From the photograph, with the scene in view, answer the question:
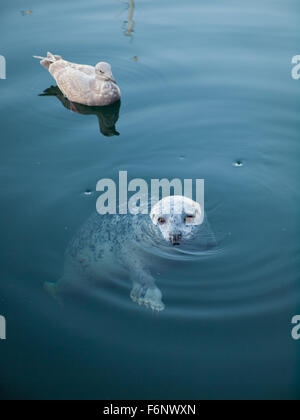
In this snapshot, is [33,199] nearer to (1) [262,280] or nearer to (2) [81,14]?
(1) [262,280]

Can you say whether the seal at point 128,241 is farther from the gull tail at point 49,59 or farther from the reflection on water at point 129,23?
the reflection on water at point 129,23

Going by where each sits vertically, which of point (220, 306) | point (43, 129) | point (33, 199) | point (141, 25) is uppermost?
point (141, 25)

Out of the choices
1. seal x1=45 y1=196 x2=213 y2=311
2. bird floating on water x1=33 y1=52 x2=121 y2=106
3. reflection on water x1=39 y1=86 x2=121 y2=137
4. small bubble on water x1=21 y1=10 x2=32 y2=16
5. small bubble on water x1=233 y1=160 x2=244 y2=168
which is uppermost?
small bubble on water x1=21 y1=10 x2=32 y2=16

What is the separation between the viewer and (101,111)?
669 cm

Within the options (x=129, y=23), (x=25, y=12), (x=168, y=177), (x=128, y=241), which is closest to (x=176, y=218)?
(x=128, y=241)

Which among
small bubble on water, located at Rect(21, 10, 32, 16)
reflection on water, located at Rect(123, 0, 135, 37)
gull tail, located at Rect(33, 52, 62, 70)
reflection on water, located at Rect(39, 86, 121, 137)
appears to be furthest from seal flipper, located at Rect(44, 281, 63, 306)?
small bubble on water, located at Rect(21, 10, 32, 16)

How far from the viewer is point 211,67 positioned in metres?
7.33

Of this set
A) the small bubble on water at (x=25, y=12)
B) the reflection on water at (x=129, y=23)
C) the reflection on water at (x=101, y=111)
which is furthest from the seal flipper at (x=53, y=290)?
the small bubble on water at (x=25, y=12)

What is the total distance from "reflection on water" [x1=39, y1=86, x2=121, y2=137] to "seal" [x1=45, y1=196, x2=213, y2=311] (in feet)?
6.12

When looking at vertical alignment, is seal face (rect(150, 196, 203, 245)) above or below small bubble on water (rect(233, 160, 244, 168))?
below

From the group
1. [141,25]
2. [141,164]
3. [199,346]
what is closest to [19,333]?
[199,346]

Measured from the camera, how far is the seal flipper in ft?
13.5

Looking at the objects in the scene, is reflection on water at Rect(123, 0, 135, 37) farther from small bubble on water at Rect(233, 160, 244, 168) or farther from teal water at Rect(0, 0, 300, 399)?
small bubble on water at Rect(233, 160, 244, 168)

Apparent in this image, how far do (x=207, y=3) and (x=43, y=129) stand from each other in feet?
15.0
